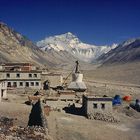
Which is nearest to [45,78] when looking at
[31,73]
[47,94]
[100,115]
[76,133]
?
[31,73]

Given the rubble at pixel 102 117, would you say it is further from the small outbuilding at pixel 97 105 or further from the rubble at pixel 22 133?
the rubble at pixel 22 133

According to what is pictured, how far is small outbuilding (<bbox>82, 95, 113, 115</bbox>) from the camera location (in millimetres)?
50656

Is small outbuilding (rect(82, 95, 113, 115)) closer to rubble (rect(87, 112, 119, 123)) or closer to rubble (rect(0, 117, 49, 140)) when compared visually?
rubble (rect(87, 112, 119, 123))

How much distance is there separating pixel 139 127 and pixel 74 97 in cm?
1189

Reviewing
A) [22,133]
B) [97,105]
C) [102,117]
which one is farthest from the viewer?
[97,105]

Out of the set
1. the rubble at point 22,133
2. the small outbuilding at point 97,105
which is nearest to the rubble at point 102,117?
the small outbuilding at point 97,105

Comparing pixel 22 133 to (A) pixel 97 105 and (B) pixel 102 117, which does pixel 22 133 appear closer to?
(B) pixel 102 117

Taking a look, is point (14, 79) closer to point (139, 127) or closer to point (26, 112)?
point (26, 112)

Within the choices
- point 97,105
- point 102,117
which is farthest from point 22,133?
point 97,105

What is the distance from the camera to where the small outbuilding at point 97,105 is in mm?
50656

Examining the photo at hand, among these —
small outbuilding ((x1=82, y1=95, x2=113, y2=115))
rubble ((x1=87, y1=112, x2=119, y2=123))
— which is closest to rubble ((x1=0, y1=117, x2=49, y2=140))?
rubble ((x1=87, y1=112, x2=119, y2=123))

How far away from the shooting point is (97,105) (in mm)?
50812

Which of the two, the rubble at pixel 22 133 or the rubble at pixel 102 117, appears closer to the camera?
the rubble at pixel 22 133

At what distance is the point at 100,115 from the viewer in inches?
1982
